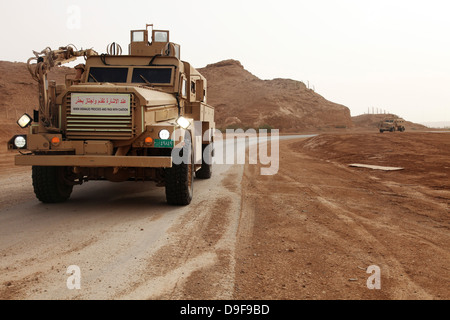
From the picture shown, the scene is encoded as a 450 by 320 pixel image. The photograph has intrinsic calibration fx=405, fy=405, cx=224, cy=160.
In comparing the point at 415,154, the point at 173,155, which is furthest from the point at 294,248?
the point at 415,154

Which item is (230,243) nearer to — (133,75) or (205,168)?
(133,75)

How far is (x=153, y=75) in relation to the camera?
28.1ft

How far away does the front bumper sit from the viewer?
A: 6.41m

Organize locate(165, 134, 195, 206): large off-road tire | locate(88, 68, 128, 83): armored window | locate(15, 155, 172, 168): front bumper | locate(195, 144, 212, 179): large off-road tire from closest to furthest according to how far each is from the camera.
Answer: locate(15, 155, 172, 168): front bumper < locate(165, 134, 195, 206): large off-road tire < locate(88, 68, 128, 83): armored window < locate(195, 144, 212, 179): large off-road tire

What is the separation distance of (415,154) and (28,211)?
1486cm

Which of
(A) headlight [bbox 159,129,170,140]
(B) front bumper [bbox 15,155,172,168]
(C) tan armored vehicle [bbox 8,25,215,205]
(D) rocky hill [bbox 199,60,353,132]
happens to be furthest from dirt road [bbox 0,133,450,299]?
(D) rocky hill [bbox 199,60,353,132]

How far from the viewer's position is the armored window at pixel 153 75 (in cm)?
848

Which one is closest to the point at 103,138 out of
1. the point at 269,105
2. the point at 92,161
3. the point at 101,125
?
the point at 101,125

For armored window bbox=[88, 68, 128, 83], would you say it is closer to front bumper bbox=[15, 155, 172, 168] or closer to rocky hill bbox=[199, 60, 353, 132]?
front bumper bbox=[15, 155, 172, 168]

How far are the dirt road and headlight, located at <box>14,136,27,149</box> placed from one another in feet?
3.65

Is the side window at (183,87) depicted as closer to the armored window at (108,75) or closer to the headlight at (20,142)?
the armored window at (108,75)

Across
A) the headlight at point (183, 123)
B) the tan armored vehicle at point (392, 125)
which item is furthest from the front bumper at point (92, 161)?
the tan armored vehicle at point (392, 125)

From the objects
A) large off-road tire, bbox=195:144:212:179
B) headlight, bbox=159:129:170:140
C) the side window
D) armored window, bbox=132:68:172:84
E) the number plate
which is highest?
armored window, bbox=132:68:172:84

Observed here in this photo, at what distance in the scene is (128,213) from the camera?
681 cm
